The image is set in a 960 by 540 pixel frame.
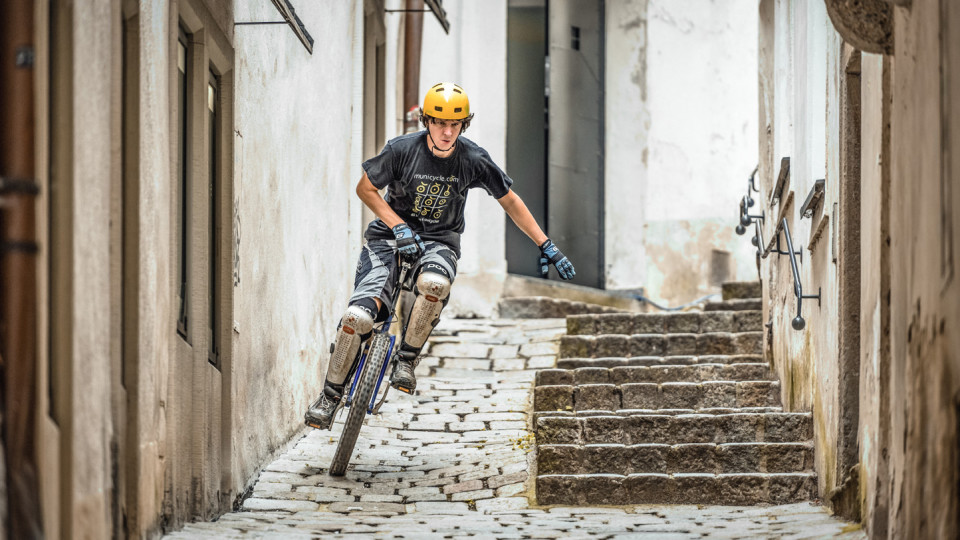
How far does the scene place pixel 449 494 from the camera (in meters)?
7.43

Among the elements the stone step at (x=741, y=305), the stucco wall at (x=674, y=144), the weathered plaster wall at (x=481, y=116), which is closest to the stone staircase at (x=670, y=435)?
the stone step at (x=741, y=305)

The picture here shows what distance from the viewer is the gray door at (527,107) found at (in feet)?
52.4

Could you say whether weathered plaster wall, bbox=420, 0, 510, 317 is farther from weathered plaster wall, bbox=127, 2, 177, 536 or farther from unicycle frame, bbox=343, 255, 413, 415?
weathered plaster wall, bbox=127, 2, 177, 536

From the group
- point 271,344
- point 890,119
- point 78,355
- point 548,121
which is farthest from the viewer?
point 548,121

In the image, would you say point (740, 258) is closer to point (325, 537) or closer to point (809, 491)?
point (809, 491)

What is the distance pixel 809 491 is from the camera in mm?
7184

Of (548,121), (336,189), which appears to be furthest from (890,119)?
(548,121)

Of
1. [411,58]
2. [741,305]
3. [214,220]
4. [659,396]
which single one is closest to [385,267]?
[214,220]

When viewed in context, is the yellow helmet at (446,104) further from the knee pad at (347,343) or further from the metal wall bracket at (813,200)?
the metal wall bracket at (813,200)

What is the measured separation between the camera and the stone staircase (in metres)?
7.17

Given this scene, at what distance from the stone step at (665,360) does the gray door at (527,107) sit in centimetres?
536

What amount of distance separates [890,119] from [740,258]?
1171 cm

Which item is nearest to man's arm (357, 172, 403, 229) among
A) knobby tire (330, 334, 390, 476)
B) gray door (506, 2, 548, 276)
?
knobby tire (330, 334, 390, 476)

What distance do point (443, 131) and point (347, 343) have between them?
1.19 meters
